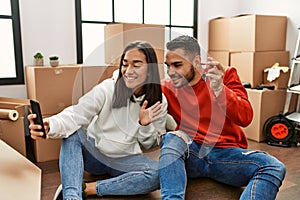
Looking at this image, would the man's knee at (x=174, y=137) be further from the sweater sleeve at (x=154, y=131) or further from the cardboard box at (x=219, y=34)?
the cardboard box at (x=219, y=34)

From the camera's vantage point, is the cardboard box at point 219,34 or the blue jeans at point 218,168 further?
the cardboard box at point 219,34

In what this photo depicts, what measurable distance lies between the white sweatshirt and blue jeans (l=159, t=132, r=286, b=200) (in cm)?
10

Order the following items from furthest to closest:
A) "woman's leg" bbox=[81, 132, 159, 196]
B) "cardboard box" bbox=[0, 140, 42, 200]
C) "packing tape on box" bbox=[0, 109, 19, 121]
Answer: "packing tape on box" bbox=[0, 109, 19, 121]
"woman's leg" bbox=[81, 132, 159, 196]
"cardboard box" bbox=[0, 140, 42, 200]

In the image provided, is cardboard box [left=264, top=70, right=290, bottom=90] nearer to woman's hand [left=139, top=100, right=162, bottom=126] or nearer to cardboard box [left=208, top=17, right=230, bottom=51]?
cardboard box [left=208, top=17, right=230, bottom=51]

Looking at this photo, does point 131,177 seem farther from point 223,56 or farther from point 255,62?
point 223,56

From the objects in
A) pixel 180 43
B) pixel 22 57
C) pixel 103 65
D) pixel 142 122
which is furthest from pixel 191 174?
pixel 22 57

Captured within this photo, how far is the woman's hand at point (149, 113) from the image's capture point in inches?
57.9

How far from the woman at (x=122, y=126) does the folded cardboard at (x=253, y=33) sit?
1.51 m

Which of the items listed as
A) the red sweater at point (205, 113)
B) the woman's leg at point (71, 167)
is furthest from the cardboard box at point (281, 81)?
the woman's leg at point (71, 167)

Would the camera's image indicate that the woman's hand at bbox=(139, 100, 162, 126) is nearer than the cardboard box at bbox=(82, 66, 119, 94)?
Yes

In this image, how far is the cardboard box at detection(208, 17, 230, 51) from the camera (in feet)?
9.74

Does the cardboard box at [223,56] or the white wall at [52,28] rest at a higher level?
the white wall at [52,28]

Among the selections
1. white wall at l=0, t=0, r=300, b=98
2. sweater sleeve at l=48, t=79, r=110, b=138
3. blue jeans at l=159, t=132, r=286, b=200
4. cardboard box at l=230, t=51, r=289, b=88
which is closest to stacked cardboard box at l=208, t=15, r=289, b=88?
cardboard box at l=230, t=51, r=289, b=88

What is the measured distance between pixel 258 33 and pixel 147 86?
63.0 inches
